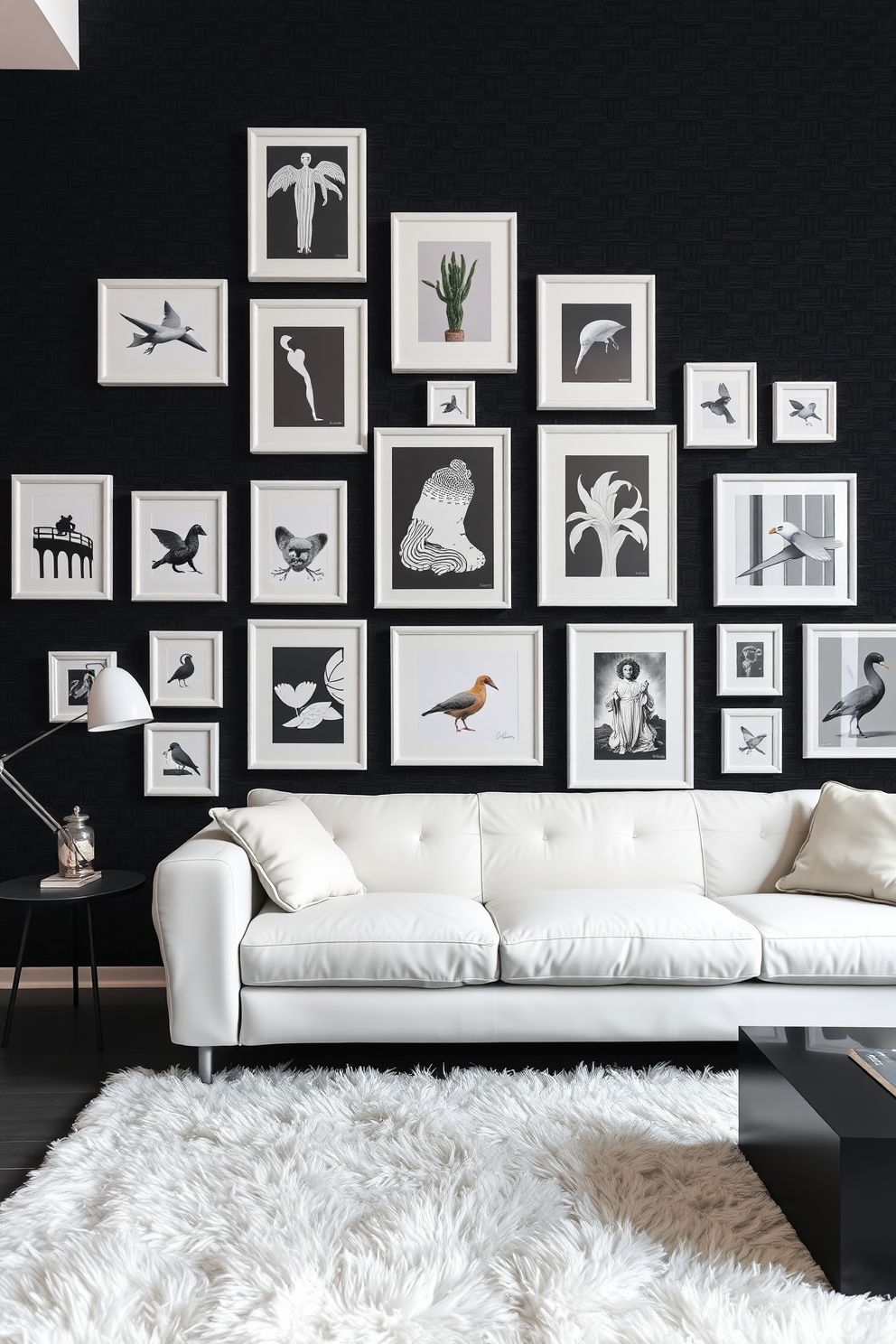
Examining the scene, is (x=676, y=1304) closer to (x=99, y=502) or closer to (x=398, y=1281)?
(x=398, y=1281)

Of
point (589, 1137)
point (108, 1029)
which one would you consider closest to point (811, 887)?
point (589, 1137)

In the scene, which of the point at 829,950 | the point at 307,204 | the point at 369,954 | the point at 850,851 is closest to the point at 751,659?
the point at 850,851

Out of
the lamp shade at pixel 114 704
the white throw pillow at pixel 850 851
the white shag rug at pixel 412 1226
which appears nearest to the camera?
the white shag rug at pixel 412 1226

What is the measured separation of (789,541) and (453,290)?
1.57 meters

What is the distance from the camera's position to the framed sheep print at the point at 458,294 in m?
3.45

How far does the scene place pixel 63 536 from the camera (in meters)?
3.45

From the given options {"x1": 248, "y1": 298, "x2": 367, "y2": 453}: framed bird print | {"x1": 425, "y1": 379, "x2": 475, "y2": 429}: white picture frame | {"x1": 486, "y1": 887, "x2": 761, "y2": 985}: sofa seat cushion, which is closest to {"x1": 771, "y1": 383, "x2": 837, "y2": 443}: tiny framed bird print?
{"x1": 425, "y1": 379, "x2": 475, "y2": 429}: white picture frame

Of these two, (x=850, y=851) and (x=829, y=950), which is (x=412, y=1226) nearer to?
(x=829, y=950)

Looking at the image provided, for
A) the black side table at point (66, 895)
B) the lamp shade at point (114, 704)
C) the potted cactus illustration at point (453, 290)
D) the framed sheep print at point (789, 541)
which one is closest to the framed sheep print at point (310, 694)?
the lamp shade at point (114, 704)

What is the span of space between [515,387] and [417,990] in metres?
2.20

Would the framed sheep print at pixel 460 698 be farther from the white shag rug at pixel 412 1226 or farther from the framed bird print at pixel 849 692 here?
the white shag rug at pixel 412 1226

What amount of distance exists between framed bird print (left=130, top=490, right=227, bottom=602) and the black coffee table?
7.92 feet

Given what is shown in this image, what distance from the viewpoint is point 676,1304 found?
59.9 inches

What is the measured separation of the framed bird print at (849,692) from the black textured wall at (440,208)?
7cm
